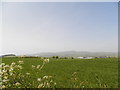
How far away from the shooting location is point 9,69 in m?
5.38

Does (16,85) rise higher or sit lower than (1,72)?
lower

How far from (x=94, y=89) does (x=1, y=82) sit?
2.53 metres

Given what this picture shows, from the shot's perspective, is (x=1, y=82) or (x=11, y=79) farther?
(x=11, y=79)

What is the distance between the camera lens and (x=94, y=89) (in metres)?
4.69

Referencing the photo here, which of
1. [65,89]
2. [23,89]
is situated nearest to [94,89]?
[65,89]

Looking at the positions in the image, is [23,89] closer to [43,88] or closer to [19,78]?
[43,88]

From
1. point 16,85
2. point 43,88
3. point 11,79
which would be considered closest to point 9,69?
point 11,79

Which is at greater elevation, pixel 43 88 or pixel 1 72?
pixel 1 72

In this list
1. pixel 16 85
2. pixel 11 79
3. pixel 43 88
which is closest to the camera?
pixel 43 88

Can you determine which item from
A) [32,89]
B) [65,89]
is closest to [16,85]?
[32,89]

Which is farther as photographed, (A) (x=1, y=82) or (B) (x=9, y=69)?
(B) (x=9, y=69)

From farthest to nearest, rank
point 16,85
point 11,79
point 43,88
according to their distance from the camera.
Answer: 1. point 11,79
2. point 16,85
3. point 43,88

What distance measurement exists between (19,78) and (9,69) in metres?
0.42

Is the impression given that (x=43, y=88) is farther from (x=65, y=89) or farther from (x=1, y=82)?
(x=1, y=82)
